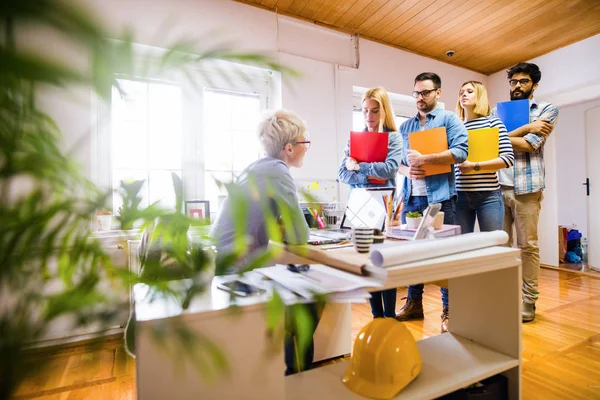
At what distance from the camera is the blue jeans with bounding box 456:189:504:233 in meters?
1.95

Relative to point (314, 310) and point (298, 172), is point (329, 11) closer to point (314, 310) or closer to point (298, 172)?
point (298, 172)

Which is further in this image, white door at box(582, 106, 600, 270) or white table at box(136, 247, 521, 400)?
white door at box(582, 106, 600, 270)

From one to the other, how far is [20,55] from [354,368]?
3.42 ft

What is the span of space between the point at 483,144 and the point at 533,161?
0.57m

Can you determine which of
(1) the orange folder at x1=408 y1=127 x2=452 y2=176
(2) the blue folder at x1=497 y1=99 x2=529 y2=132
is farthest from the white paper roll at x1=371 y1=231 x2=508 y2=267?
(2) the blue folder at x1=497 y1=99 x2=529 y2=132

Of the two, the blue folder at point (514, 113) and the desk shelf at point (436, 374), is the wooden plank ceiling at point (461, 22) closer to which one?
the blue folder at point (514, 113)

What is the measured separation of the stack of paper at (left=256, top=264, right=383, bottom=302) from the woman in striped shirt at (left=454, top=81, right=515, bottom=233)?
1.42 meters

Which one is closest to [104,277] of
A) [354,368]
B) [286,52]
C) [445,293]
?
[354,368]

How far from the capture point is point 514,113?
226cm

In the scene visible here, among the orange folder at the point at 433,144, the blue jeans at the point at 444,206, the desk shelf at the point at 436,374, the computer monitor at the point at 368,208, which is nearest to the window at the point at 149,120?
the desk shelf at the point at 436,374

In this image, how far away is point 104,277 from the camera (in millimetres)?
281

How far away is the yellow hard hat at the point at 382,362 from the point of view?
92 cm

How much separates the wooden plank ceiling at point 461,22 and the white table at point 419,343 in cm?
253

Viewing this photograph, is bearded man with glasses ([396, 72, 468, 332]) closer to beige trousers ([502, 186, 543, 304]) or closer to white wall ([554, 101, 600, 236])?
beige trousers ([502, 186, 543, 304])
